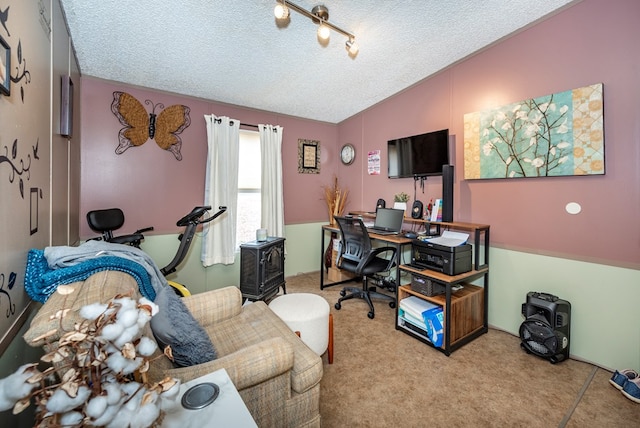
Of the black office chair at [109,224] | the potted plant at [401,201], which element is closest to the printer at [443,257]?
the potted plant at [401,201]

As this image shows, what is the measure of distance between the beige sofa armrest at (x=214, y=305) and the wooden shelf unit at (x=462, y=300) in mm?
1540

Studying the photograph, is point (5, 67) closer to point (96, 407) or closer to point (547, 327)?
point (96, 407)

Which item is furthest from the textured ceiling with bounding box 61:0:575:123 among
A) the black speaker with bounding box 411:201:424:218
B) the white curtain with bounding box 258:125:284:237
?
the black speaker with bounding box 411:201:424:218

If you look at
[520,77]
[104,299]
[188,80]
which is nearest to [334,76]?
[188,80]

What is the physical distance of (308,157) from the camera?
13.6ft

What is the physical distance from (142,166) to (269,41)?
190 centimetres

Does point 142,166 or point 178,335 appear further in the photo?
point 142,166

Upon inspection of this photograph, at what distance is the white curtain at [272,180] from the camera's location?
3613 mm

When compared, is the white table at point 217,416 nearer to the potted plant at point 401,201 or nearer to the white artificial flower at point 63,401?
the white artificial flower at point 63,401

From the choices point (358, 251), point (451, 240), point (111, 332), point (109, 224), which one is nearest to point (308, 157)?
point (358, 251)

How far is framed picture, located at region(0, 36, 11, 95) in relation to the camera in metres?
0.82

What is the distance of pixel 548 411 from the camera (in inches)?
63.2

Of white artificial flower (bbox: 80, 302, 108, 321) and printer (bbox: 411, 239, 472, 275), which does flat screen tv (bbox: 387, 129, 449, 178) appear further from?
white artificial flower (bbox: 80, 302, 108, 321)

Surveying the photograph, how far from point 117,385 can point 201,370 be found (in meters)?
0.69
